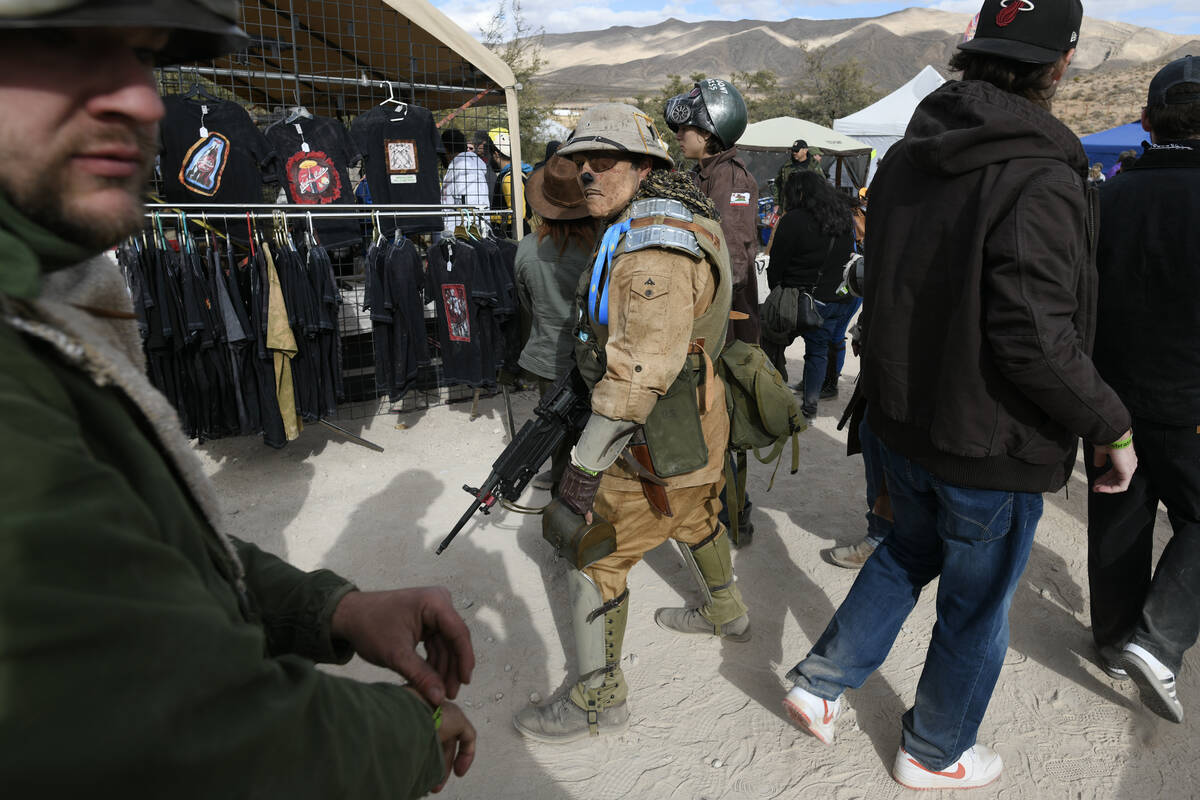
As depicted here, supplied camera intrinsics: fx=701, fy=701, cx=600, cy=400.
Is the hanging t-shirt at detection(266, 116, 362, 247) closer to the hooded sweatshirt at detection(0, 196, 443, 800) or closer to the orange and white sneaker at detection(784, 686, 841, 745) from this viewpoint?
the orange and white sneaker at detection(784, 686, 841, 745)

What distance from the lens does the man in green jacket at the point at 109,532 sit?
54 cm

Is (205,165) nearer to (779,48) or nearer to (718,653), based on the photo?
(718,653)

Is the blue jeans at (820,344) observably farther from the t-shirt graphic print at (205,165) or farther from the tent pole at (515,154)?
the t-shirt graphic print at (205,165)

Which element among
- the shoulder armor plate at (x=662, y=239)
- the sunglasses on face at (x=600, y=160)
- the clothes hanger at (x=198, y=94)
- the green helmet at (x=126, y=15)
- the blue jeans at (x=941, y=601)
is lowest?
the blue jeans at (x=941, y=601)

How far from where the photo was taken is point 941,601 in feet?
7.50

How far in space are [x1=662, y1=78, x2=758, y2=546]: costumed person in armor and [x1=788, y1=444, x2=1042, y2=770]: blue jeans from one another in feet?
5.09

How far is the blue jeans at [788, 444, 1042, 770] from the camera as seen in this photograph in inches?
83.0

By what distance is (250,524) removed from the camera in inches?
170

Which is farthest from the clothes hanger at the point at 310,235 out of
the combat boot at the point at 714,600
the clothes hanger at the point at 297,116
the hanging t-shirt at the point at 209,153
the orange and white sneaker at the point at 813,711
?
the orange and white sneaker at the point at 813,711

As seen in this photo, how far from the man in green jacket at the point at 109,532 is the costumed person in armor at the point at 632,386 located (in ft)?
4.62

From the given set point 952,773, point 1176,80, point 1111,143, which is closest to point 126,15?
point 952,773

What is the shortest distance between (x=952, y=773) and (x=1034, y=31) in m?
2.36

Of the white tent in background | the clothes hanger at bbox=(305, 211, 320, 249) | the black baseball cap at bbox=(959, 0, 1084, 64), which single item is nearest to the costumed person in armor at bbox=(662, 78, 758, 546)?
the black baseball cap at bbox=(959, 0, 1084, 64)

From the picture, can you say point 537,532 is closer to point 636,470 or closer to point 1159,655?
point 636,470
